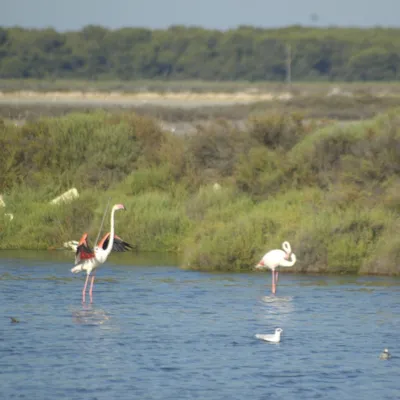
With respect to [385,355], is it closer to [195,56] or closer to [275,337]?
[275,337]

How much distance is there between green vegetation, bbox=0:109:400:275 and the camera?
21.1 meters

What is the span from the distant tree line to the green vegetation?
89391 millimetres

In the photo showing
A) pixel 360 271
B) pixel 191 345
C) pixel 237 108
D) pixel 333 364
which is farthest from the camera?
pixel 237 108

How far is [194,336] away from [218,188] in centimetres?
978

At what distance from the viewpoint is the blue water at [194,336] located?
1330 centimetres

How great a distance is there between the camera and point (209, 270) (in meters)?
21.6

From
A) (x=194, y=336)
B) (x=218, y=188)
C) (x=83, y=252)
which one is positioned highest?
(x=218, y=188)

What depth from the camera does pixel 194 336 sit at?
15867mm

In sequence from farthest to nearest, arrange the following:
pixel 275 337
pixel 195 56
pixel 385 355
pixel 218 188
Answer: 1. pixel 195 56
2. pixel 218 188
3. pixel 275 337
4. pixel 385 355

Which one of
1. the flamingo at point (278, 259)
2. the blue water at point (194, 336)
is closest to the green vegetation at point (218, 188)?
the blue water at point (194, 336)

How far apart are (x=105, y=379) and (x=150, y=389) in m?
0.66

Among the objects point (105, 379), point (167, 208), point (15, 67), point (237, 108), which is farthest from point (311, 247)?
point (15, 67)

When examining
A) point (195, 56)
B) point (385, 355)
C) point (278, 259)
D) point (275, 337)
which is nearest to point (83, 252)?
point (278, 259)

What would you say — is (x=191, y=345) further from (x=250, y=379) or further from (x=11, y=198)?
(x=11, y=198)
